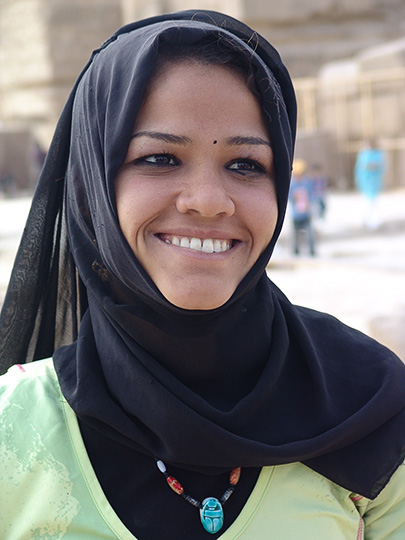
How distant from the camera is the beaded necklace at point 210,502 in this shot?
1.29 metres

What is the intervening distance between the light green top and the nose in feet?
1.35

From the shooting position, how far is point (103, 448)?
135cm

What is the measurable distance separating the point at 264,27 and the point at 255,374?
1868 cm

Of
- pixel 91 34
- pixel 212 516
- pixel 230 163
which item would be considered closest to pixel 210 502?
pixel 212 516

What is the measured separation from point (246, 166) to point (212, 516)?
59 cm

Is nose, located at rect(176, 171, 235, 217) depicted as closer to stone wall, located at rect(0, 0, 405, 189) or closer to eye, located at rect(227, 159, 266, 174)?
eye, located at rect(227, 159, 266, 174)

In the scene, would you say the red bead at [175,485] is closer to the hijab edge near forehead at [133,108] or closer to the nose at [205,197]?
the hijab edge near forehead at [133,108]

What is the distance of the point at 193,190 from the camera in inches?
51.6

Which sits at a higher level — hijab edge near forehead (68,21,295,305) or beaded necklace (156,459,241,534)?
hijab edge near forehead (68,21,295,305)

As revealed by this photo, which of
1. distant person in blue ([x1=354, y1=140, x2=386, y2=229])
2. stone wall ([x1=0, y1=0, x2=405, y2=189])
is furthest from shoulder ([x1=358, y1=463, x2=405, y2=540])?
stone wall ([x1=0, y1=0, x2=405, y2=189])

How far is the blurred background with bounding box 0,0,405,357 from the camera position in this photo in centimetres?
746

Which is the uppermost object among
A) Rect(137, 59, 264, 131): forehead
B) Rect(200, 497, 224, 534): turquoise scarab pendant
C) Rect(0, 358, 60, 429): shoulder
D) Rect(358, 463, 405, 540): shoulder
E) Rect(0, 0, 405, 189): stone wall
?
Rect(0, 0, 405, 189): stone wall

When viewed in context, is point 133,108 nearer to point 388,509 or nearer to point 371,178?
point 388,509

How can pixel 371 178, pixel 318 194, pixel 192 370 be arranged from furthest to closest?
pixel 371 178, pixel 318 194, pixel 192 370
